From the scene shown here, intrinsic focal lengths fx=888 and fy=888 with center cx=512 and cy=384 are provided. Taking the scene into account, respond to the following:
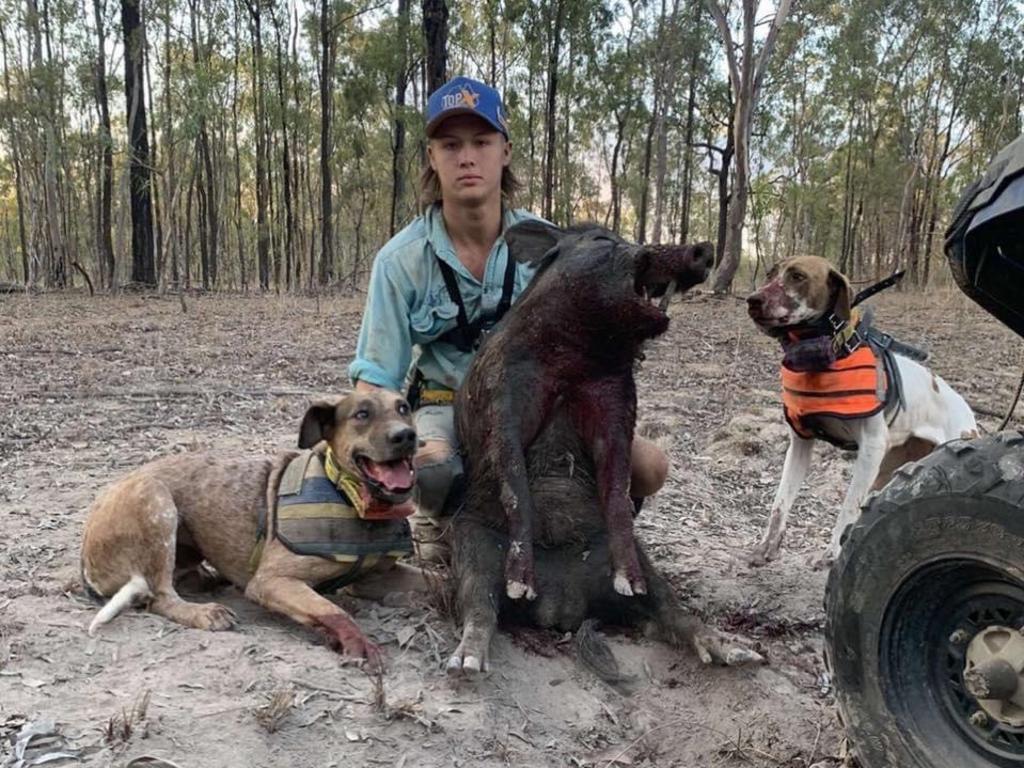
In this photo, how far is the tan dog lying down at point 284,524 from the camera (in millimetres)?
3150

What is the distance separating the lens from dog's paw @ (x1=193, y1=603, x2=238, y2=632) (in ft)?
10.0

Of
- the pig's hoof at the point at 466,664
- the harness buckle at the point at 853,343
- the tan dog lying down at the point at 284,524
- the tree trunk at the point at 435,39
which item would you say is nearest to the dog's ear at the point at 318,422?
the tan dog lying down at the point at 284,524

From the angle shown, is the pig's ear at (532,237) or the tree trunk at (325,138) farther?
the tree trunk at (325,138)

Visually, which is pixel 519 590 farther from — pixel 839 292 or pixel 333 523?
pixel 839 292

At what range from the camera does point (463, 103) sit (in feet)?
12.0

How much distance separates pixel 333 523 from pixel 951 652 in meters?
2.07

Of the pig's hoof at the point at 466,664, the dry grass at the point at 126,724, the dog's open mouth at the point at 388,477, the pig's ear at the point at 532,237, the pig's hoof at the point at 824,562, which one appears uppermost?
the pig's ear at the point at 532,237

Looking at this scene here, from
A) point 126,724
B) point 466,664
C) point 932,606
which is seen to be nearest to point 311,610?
point 466,664

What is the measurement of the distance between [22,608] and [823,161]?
39.4 m

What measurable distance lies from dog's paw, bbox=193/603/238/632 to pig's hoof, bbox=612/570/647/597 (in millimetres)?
1351

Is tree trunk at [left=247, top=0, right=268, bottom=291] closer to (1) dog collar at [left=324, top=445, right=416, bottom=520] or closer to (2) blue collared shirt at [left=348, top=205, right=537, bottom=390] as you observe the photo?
(2) blue collared shirt at [left=348, top=205, right=537, bottom=390]

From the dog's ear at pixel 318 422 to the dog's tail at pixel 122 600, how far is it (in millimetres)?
770

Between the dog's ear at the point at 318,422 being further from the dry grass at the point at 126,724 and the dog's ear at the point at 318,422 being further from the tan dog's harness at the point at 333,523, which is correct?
the dry grass at the point at 126,724

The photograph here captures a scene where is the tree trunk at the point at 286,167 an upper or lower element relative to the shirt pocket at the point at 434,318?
upper
